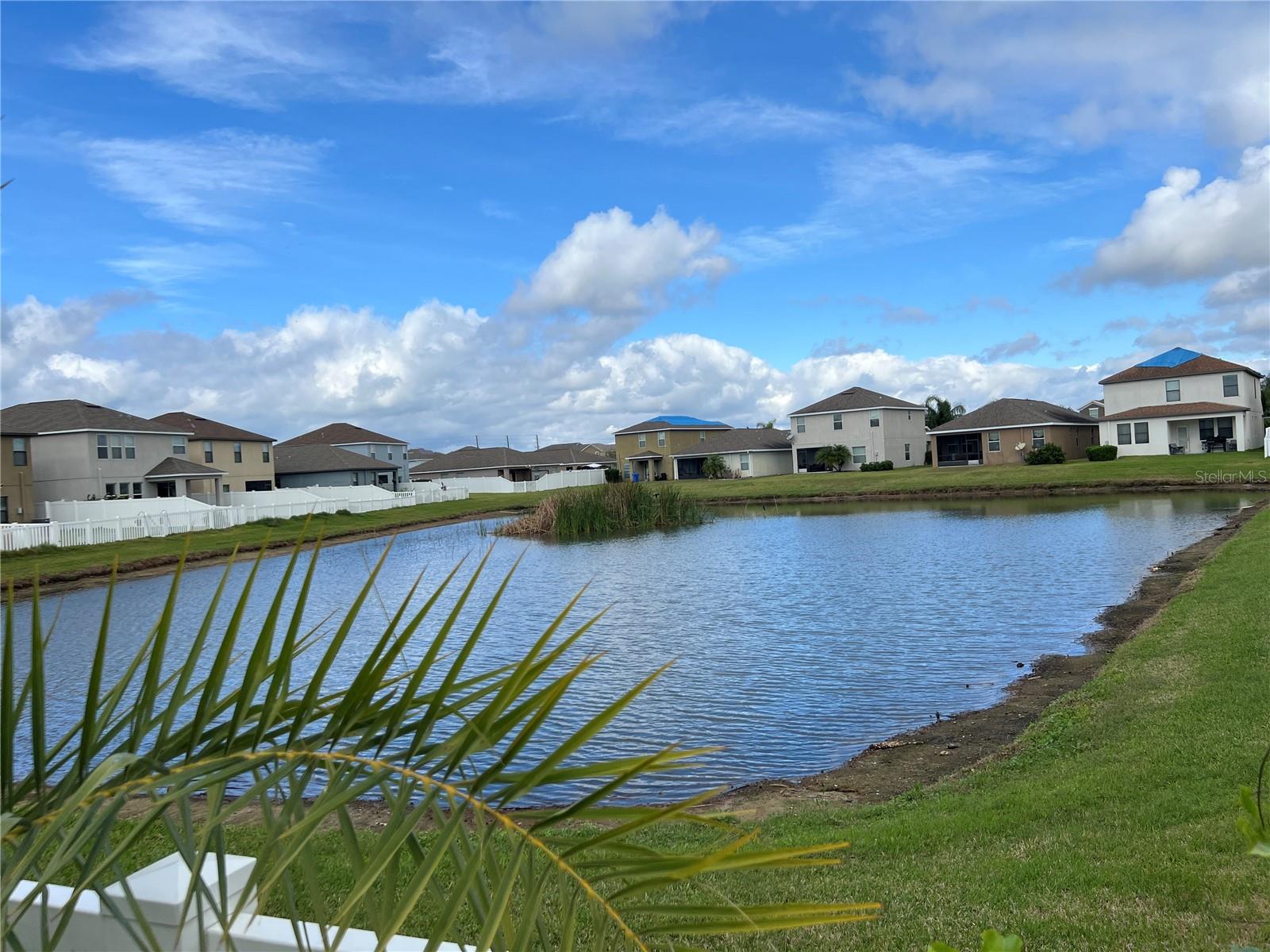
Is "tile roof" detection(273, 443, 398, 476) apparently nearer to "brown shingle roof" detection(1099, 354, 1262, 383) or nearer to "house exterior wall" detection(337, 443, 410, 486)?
"house exterior wall" detection(337, 443, 410, 486)

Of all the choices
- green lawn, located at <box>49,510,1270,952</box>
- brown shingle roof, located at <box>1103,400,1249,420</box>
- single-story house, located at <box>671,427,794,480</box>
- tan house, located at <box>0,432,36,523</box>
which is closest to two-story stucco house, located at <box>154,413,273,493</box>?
tan house, located at <box>0,432,36,523</box>

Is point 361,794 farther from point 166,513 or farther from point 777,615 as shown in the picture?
point 166,513

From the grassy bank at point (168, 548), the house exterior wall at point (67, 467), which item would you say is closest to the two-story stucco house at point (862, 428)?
the grassy bank at point (168, 548)

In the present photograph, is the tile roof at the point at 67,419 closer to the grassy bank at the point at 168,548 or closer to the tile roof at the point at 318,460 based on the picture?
the grassy bank at the point at 168,548

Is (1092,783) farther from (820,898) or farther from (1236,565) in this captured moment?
(1236,565)

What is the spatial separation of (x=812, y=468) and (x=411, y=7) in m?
73.9

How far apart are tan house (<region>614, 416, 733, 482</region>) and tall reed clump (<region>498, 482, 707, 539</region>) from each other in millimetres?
44183

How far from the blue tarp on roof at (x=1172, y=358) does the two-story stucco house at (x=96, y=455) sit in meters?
57.7

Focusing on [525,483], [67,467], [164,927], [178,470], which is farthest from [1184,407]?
[164,927]

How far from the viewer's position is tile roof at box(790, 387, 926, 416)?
75562mm

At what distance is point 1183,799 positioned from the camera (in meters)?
6.21

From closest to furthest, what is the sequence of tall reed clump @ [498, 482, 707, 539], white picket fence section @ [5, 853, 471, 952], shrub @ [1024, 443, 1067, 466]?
1. white picket fence section @ [5, 853, 471, 952]
2. tall reed clump @ [498, 482, 707, 539]
3. shrub @ [1024, 443, 1067, 466]

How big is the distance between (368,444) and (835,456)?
4081 cm

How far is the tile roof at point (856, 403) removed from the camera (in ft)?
248
